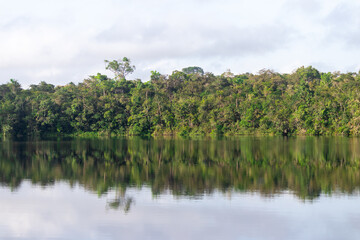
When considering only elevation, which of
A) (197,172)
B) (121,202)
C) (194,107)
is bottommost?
(121,202)

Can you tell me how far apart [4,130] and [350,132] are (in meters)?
44.9

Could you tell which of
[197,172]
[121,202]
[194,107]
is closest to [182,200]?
[121,202]

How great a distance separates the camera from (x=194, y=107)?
66312 mm

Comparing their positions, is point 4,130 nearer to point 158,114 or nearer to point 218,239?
point 158,114

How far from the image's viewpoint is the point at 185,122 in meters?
65.6

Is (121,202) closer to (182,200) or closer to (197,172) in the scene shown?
(182,200)

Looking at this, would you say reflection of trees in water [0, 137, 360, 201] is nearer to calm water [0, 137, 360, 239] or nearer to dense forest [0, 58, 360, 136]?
calm water [0, 137, 360, 239]

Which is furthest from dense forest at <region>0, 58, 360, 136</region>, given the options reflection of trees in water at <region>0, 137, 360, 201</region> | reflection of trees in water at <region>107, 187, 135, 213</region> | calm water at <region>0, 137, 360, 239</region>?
reflection of trees in water at <region>107, 187, 135, 213</region>

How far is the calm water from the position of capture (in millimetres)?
10281

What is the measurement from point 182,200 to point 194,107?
53273 millimetres

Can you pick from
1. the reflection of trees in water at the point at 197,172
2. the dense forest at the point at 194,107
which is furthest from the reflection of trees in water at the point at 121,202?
the dense forest at the point at 194,107

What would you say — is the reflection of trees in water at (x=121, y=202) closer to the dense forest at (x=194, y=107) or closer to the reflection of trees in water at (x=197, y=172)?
the reflection of trees in water at (x=197, y=172)

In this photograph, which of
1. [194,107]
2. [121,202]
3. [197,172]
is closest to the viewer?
[121,202]

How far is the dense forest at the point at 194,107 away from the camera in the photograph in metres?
58.2
